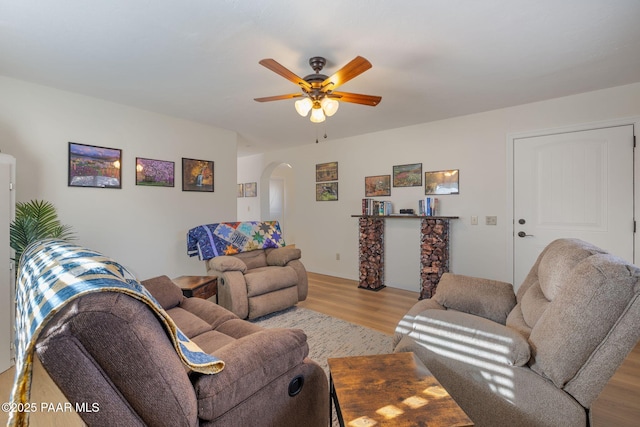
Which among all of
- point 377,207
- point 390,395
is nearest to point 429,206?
point 377,207

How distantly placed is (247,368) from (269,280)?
2.06 metres

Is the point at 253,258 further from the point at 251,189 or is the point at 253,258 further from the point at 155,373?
the point at 251,189

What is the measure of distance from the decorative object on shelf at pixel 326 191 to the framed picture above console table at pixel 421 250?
81cm

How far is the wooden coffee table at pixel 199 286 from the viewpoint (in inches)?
101

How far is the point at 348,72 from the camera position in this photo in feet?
6.25

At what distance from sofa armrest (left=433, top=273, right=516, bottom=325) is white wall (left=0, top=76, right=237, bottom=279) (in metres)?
3.26

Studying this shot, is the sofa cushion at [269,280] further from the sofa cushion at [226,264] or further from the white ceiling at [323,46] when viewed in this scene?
the white ceiling at [323,46]

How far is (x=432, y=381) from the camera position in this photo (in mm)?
1106

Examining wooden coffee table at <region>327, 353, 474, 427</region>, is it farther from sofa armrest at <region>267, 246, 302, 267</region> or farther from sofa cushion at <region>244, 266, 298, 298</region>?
sofa armrest at <region>267, 246, 302, 267</region>

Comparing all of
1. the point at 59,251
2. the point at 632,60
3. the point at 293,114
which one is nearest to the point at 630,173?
the point at 632,60

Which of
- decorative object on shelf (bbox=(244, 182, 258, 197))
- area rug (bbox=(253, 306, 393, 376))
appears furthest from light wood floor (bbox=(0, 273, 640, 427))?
decorative object on shelf (bbox=(244, 182, 258, 197))

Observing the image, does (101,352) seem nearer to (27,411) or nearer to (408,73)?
(27,411)

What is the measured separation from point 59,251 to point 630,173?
437cm

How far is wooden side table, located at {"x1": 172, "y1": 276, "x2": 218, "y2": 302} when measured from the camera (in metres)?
2.57
